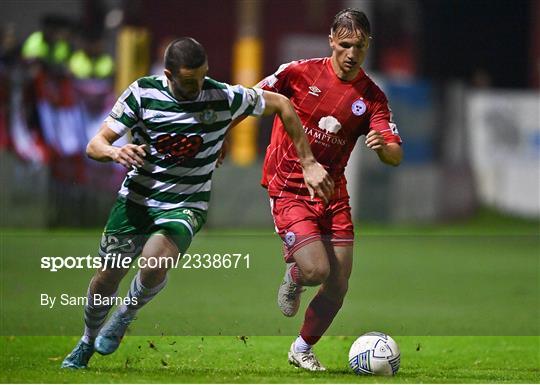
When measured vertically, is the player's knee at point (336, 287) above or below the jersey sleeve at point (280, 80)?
below

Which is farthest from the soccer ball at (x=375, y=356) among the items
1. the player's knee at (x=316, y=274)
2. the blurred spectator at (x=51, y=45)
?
the blurred spectator at (x=51, y=45)

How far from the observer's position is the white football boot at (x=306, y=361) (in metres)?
8.68

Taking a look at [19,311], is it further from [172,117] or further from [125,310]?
[172,117]

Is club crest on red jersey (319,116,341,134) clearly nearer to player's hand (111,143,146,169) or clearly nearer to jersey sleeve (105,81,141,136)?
jersey sleeve (105,81,141,136)

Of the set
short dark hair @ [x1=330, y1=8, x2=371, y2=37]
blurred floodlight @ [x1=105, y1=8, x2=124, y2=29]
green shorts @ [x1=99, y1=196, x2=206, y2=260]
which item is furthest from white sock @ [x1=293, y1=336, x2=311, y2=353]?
blurred floodlight @ [x1=105, y1=8, x2=124, y2=29]

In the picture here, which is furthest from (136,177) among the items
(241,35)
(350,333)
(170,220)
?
(241,35)

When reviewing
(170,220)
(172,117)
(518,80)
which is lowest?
(518,80)

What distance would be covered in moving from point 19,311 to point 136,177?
161cm

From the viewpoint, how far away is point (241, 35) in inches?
1132

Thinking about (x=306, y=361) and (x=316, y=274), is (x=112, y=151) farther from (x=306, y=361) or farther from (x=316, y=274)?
(x=306, y=361)

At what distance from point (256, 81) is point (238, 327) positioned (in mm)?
16445

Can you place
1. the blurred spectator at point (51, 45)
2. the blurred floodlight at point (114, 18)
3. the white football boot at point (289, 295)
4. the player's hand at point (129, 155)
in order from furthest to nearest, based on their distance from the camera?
the blurred floodlight at point (114, 18) < the blurred spectator at point (51, 45) < the white football boot at point (289, 295) < the player's hand at point (129, 155)

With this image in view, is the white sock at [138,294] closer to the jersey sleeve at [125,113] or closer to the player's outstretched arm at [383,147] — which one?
the jersey sleeve at [125,113]

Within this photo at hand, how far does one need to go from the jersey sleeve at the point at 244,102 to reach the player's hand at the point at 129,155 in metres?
0.90
